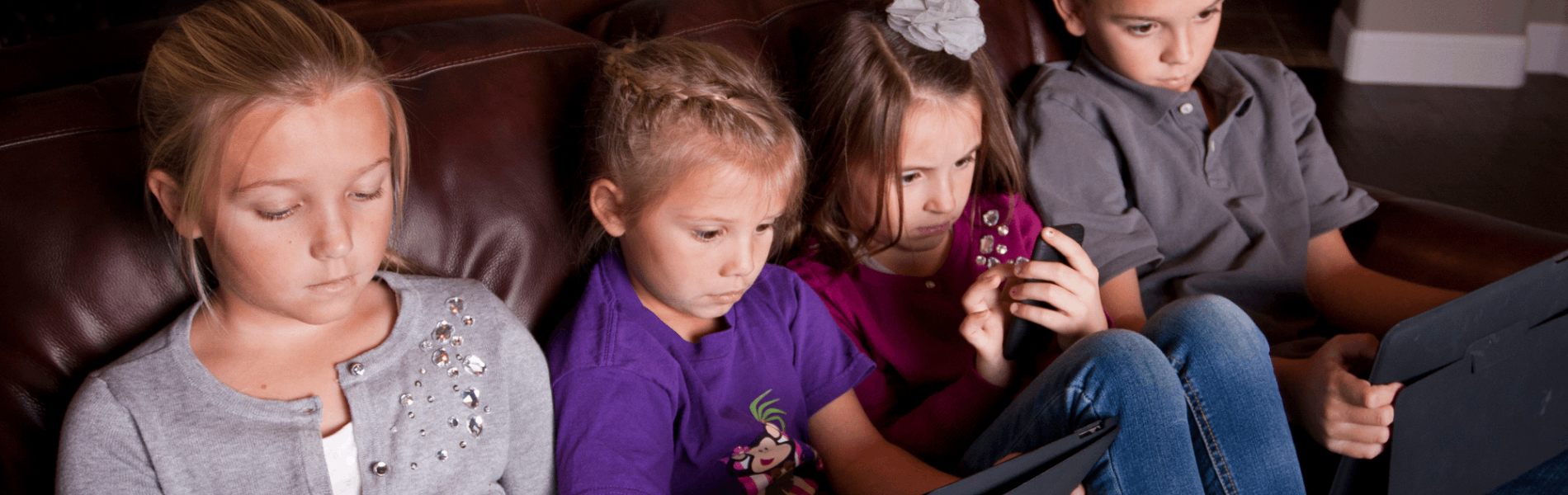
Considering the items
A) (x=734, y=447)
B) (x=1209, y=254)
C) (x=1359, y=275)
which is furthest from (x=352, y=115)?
(x=1359, y=275)

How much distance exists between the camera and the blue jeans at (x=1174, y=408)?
1008 mm

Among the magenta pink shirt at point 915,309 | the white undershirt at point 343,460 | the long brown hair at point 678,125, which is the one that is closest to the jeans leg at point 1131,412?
the magenta pink shirt at point 915,309

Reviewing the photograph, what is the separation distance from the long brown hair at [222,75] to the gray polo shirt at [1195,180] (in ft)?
3.03

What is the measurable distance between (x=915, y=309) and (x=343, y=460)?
29.0 inches

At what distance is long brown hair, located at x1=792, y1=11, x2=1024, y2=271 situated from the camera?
1238 millimetres

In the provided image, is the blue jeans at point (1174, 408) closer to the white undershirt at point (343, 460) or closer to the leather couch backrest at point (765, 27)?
the leather couch backrest at point (765, 27)

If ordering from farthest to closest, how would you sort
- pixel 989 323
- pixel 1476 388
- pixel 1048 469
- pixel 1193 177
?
pixel 1193 177 < pixel 989 323 < pixel 1476 388 < pixel 1048 469

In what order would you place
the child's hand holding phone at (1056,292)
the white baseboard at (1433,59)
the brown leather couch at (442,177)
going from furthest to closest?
the white baseboard at (1433,59) < the child's hand holding phone at (1056,292) < the brown leather couch at (442,177)

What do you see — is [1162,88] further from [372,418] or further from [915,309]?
[372,418]

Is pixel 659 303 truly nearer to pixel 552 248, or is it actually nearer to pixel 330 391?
pixel 552 248

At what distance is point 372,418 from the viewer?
95 centimetres

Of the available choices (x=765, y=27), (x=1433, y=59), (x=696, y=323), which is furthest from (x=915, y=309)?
(x=1433, y=59)

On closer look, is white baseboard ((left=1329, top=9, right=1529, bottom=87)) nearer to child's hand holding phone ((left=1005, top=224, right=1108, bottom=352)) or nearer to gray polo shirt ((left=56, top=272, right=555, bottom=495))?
child's hand holding phone ((left=1005, top=224, right=1108, bottom=352))

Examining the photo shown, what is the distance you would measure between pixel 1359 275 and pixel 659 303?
110 centimetres
